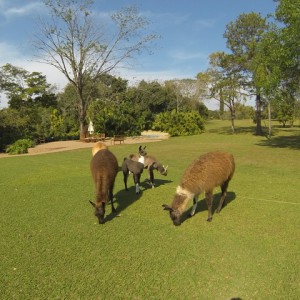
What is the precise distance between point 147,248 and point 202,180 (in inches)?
81.6

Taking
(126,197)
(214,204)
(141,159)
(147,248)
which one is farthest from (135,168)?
(147,248)

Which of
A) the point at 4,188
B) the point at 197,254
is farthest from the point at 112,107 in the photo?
the point at 197,254

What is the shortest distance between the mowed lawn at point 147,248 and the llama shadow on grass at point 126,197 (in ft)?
0.20

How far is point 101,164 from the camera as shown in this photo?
25.0ft

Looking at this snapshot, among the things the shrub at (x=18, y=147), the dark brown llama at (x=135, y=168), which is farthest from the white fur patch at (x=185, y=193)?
the shrub at (x=18, y=147)

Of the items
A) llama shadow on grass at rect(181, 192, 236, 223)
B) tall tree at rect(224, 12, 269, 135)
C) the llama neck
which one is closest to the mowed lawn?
llama shadow on grass at rect(181, 192, 236, 223)

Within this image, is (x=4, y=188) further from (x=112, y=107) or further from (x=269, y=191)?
(x=112, y=107)

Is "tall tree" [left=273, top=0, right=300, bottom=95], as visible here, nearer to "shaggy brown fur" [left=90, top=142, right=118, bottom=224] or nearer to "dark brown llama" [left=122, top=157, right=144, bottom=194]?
"dark brown llama" [left=122, top=157, right=144, bottom=194]

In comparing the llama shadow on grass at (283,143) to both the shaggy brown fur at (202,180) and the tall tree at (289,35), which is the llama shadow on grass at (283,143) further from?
the shaggy brown fur at (202,180)

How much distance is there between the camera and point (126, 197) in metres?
9.18

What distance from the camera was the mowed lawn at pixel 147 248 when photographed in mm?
4320

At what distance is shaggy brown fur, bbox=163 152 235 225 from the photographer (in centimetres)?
654

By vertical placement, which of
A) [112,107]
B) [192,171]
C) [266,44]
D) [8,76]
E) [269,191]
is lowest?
[269,191]

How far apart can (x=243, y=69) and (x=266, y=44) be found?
1696 cm
